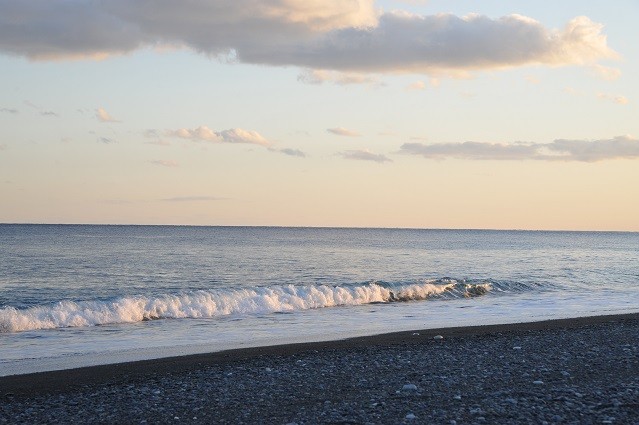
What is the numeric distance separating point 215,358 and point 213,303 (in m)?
12.3

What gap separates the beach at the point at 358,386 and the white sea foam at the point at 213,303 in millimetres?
9200

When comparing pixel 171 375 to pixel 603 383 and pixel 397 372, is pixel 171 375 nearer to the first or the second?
pixel 397 372

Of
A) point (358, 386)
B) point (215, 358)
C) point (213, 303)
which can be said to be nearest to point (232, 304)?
point (213, 303)

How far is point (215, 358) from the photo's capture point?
15711mm

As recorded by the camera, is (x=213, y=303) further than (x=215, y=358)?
Yes

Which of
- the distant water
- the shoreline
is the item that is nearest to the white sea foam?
the distant water

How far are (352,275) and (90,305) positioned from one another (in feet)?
71.8

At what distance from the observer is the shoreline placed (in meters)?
13.1

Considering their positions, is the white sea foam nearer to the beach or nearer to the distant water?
the distant water

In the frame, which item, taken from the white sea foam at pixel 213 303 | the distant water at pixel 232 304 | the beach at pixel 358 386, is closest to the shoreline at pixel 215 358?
the beach at pixel 358 386

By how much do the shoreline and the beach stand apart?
0.04 metres

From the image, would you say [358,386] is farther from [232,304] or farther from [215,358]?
[232,304]

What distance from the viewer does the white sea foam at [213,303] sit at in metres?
23.4

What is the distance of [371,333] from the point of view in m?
20.2
